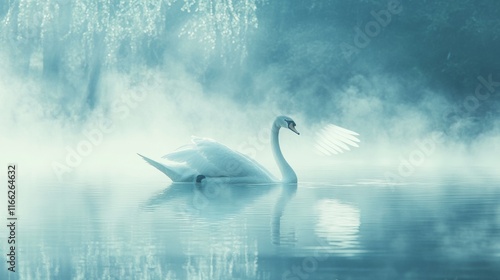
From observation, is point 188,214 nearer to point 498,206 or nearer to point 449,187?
point 498,206

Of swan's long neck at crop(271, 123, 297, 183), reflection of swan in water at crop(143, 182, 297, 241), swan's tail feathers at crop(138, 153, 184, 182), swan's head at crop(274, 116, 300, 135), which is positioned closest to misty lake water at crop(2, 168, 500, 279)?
reflection of swan in water at crop(143, 182, 297, 241)

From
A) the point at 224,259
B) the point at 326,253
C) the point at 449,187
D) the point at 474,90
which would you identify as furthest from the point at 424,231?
Answer: the point at 474,90

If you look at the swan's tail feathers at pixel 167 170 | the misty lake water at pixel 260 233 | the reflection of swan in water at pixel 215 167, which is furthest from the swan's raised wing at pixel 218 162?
the misty lake water at pixel 260 233

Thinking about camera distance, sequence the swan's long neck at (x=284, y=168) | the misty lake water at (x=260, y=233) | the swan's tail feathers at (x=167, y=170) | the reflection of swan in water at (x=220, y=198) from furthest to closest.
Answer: the swan's tail feathers at (x=167, y=170) → the swan's long neck at (x=284, y=168) → the reflection of swan in water at (x=220, y=198) → the misty lake water at (x=260, y=233)

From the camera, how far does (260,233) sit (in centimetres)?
1205

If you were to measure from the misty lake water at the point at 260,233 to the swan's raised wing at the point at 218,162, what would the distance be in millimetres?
958

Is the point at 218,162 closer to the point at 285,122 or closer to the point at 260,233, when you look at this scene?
the point at 285,122

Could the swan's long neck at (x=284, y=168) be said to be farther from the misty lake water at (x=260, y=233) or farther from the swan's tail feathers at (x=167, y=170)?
the swan's tail feathers at (x=167, y=170)

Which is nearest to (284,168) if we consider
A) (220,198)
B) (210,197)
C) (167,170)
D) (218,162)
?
(218,162)

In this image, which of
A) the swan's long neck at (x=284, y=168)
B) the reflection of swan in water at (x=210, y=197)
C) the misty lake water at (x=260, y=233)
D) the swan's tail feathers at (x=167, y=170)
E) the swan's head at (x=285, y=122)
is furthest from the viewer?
the swan's head at (x=285, y=122)

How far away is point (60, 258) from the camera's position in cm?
1029

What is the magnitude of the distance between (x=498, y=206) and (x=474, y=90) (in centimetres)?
2761

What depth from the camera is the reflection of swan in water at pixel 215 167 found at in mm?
19672

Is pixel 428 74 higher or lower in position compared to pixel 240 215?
higher
